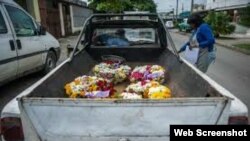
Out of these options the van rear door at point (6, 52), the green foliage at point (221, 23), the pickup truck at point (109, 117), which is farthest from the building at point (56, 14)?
the pickup truck at point (109, 117)

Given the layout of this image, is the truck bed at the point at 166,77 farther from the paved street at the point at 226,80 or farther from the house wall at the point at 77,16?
the house wall at the point at 77,16

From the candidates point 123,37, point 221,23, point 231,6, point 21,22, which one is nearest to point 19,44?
point 21,22

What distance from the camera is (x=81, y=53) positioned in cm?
523

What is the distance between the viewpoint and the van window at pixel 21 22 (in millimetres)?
6075

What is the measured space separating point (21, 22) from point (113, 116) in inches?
199

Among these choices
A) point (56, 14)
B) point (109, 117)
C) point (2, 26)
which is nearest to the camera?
point (109, 117)

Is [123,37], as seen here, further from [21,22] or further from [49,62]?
[49,62]

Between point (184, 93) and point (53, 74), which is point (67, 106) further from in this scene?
point (184, 93)

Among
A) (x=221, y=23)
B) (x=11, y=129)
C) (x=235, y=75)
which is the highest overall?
(x=11, y=129)

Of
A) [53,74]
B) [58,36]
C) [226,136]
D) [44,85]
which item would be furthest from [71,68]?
[58,36]

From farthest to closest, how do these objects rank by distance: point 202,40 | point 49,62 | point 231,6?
1. point 231,6
2. point 49,62
3. point 202,40

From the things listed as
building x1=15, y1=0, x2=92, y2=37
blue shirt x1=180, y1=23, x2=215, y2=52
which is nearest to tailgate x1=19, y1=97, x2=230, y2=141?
blue shirt x1=180, y1=23, x2=215, y2=52

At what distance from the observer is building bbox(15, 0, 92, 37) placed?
1745cm

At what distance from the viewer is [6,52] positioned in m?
5.50
